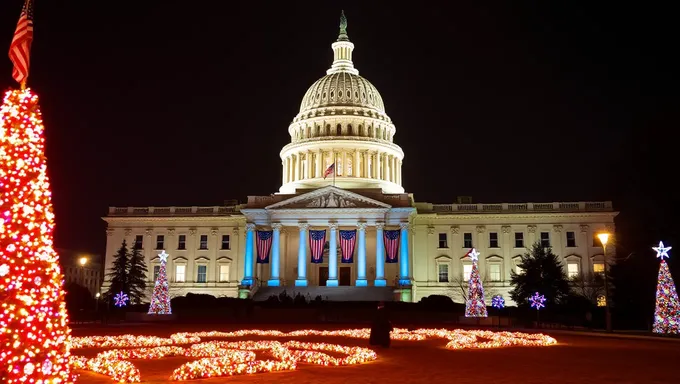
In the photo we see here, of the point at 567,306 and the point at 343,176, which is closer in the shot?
the point at 567,306

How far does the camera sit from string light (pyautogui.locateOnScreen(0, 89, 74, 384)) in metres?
9.69

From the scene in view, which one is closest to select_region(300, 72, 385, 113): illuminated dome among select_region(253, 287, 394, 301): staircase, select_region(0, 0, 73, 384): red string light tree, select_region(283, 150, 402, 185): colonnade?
select_region(283, 150, 402, 185): colonnade

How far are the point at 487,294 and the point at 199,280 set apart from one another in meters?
36.4

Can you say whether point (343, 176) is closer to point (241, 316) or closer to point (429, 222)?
point (429, 222)

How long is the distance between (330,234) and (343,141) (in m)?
19.8

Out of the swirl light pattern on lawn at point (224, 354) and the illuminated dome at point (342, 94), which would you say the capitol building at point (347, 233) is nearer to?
the illuminated dome at point (342, 94)

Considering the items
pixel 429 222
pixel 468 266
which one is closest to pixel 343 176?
pixel 429 222

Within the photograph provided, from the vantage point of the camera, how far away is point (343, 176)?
86.6 metres

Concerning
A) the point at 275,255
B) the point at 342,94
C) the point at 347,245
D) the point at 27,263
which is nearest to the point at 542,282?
the point at 347,245

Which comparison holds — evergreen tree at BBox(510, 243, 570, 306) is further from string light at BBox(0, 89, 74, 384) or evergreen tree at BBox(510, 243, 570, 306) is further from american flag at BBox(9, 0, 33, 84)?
string light at BBox(0, 89, 74, 384)

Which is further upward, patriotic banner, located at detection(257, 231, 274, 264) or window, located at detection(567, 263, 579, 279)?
patriotic banner, located at detection(257, 231, 274, 264)

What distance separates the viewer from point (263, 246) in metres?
71.7

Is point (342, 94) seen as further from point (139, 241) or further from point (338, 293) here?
point (338, 293)

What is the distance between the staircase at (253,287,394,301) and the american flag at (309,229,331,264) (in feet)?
10.9
